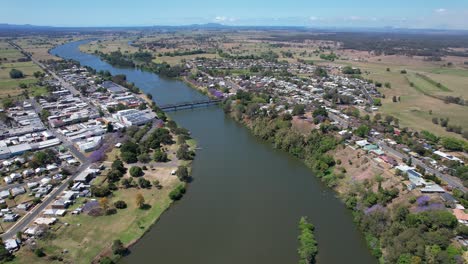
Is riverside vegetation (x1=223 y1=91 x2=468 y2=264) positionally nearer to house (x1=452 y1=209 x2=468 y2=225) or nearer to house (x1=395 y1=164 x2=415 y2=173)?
house (x1=452 y1=209 x2=468 y2=225)

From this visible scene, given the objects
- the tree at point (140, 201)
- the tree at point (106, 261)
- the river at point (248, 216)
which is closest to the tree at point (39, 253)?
the tree at point (106, 261)

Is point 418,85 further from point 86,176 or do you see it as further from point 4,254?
point 4,254

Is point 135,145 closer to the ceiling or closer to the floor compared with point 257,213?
closer to the ceiling

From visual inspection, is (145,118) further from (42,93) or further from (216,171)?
(42,93)

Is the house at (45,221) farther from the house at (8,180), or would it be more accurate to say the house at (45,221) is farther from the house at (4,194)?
the house at (8,180)

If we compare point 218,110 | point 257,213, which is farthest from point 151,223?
point 218,110

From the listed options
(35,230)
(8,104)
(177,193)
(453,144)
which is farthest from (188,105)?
(453,144)
